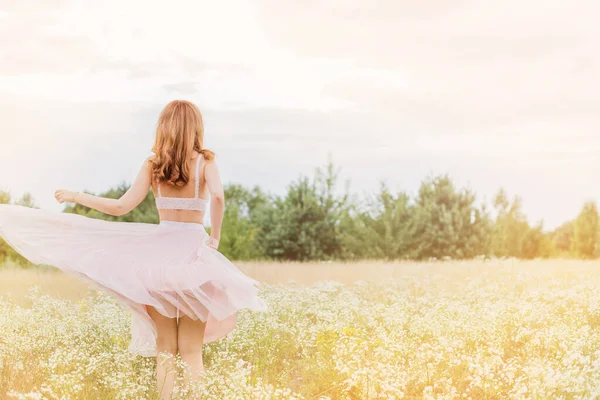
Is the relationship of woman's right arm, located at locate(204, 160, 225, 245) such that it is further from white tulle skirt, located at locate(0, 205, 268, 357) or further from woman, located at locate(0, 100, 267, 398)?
white tulle skirt, located at locate(0, 205, 268, 357)

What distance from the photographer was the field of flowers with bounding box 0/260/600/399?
591cm

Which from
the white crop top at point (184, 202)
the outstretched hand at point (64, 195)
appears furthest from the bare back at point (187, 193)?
the outstretched hand at point (64, 195)

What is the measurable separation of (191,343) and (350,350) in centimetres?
170

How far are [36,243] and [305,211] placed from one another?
23.0 metres

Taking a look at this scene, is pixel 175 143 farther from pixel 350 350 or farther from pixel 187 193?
pixel 350 350

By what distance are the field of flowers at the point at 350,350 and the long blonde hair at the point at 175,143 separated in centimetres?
187

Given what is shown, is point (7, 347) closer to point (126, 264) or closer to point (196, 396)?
point (126, 264)

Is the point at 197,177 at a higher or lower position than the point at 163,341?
higher

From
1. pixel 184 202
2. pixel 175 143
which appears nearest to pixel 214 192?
pixel 184 202

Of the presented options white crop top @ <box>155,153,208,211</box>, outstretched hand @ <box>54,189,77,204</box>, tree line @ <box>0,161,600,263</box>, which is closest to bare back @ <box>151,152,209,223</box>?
white crop top @ <box>155,153,208,211</box>

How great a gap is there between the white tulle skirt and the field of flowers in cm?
59

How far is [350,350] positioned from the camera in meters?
6.70

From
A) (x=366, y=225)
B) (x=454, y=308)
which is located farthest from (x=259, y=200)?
(x=454, y=308)

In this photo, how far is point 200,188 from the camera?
6062 millimetres
